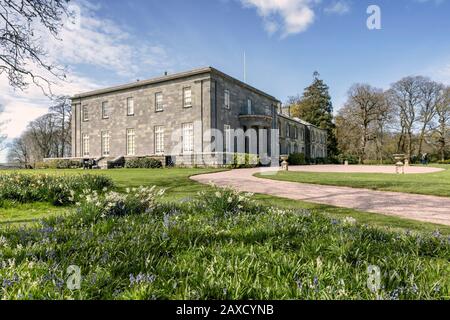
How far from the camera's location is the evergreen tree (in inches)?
2194

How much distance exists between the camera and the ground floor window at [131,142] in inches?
1168

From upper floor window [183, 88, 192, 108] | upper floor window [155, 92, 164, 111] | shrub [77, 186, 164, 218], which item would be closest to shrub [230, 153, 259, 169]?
upper floor window [183, 88, 192, 108]

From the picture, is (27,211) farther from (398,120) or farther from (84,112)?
(398,120)

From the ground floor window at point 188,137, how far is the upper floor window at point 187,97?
1896mm

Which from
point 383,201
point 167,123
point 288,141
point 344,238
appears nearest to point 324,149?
point 288,141

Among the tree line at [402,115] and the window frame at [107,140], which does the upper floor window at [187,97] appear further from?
the tree line at [402,115]

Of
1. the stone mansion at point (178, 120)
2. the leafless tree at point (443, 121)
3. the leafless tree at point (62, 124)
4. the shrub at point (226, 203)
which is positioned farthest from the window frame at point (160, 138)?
the leafless tree at point (443, 121)

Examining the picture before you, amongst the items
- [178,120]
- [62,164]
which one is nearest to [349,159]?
[178,120]

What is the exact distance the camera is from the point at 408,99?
47250mm

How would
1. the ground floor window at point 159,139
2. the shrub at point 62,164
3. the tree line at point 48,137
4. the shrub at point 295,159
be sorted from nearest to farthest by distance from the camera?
the ground floor window at point 159,139, the shrub at point 62,164, the shrub at point 295,159, the tree line at point 48,137

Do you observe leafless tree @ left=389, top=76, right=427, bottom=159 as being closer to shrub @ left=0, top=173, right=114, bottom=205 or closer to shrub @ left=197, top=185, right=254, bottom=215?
shrub @ left=197, top=185, right=254, bottom=215

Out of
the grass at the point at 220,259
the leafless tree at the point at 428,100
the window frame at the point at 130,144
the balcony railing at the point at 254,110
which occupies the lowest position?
the grass at the point at 220,259

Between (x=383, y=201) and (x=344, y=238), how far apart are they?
4.73 meters
